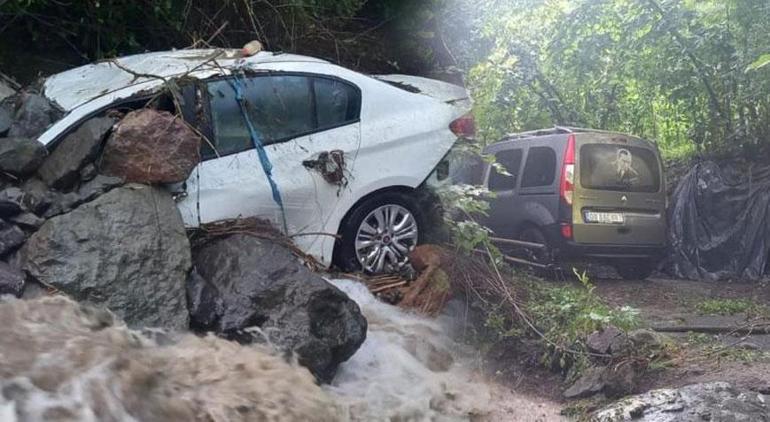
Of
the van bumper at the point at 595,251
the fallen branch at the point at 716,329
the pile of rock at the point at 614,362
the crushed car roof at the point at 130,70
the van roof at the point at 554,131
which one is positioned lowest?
the fallen branch at the point at 716,329

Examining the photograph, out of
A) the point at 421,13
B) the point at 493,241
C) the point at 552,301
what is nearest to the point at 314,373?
the point at 552,301

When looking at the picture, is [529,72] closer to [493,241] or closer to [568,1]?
[568,1]

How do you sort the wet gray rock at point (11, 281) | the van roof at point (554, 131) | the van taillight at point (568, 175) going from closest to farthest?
1. the wet gray rock at point (11, 281)
2. the van taillight at point (568, 175)
3. the van roof at point (554, 131)

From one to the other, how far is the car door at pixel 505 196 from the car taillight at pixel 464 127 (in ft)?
3.16

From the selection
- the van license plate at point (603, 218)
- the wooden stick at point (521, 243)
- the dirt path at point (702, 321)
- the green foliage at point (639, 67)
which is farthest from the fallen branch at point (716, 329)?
the green foliage at point (639, 67)

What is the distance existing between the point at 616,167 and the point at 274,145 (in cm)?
370

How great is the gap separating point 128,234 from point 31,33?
2621 mm

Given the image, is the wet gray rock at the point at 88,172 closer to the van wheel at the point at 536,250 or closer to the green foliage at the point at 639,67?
the van wheel at the point at 536,250

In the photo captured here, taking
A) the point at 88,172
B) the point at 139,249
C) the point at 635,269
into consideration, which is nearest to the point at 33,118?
the point at 88,172

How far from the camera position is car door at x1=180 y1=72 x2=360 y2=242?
18.1 feet

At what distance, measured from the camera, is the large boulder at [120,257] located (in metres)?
4.60

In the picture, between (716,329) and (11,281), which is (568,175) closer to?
→ (716,329)

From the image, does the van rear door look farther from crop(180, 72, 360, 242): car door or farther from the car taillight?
crop(180, 72, 360, 242): car door

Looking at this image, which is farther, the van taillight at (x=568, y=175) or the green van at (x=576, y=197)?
the van taillight at (x=568, y=175)
